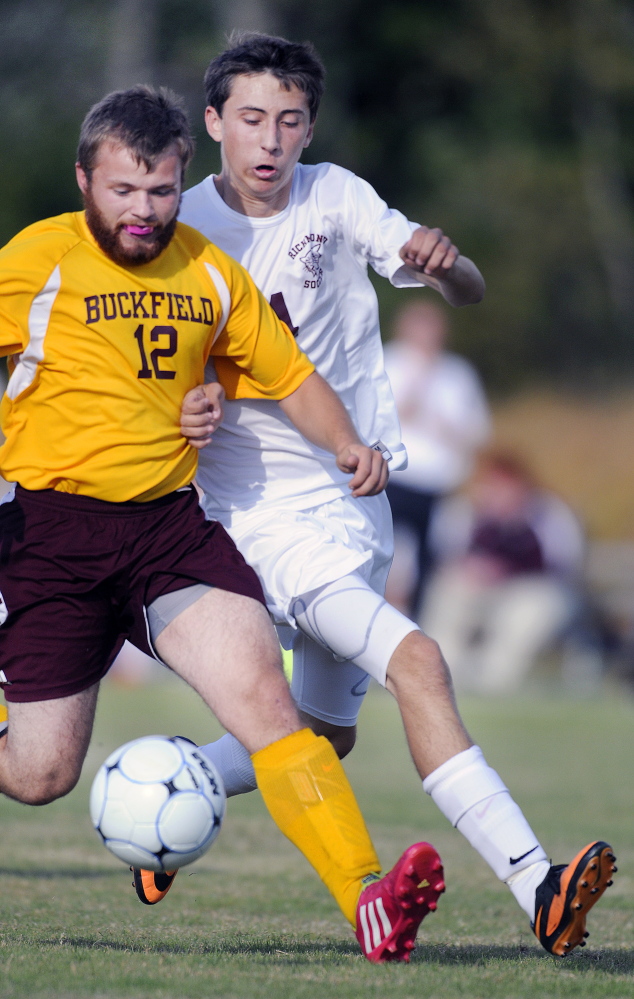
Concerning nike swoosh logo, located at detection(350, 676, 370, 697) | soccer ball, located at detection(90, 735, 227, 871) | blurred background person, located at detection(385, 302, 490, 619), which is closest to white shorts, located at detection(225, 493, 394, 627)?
nike swoosh logo, located at detection(350, 676, 370, 697)

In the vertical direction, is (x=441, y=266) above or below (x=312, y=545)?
above

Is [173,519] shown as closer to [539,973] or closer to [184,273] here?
[184,273]

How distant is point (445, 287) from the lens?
458cm

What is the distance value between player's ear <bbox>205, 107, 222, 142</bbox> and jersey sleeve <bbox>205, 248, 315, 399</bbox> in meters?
0.53

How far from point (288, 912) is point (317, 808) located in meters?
1.19

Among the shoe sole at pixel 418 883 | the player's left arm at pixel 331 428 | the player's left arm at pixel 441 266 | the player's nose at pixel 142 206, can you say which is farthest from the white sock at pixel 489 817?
the player's nose at pixel 142 206

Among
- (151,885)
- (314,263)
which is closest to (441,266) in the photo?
(314,263)

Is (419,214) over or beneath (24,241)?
beneath

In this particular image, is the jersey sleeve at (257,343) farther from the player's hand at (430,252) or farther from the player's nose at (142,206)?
the player's hand at (430,252)

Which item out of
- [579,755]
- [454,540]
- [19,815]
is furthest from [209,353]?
[454,540]

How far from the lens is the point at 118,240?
4.05 m

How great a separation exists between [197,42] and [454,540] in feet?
49.5

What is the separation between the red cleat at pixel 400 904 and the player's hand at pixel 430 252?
1750mm

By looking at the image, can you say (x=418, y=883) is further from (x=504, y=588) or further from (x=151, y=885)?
(x=504, y=588)
